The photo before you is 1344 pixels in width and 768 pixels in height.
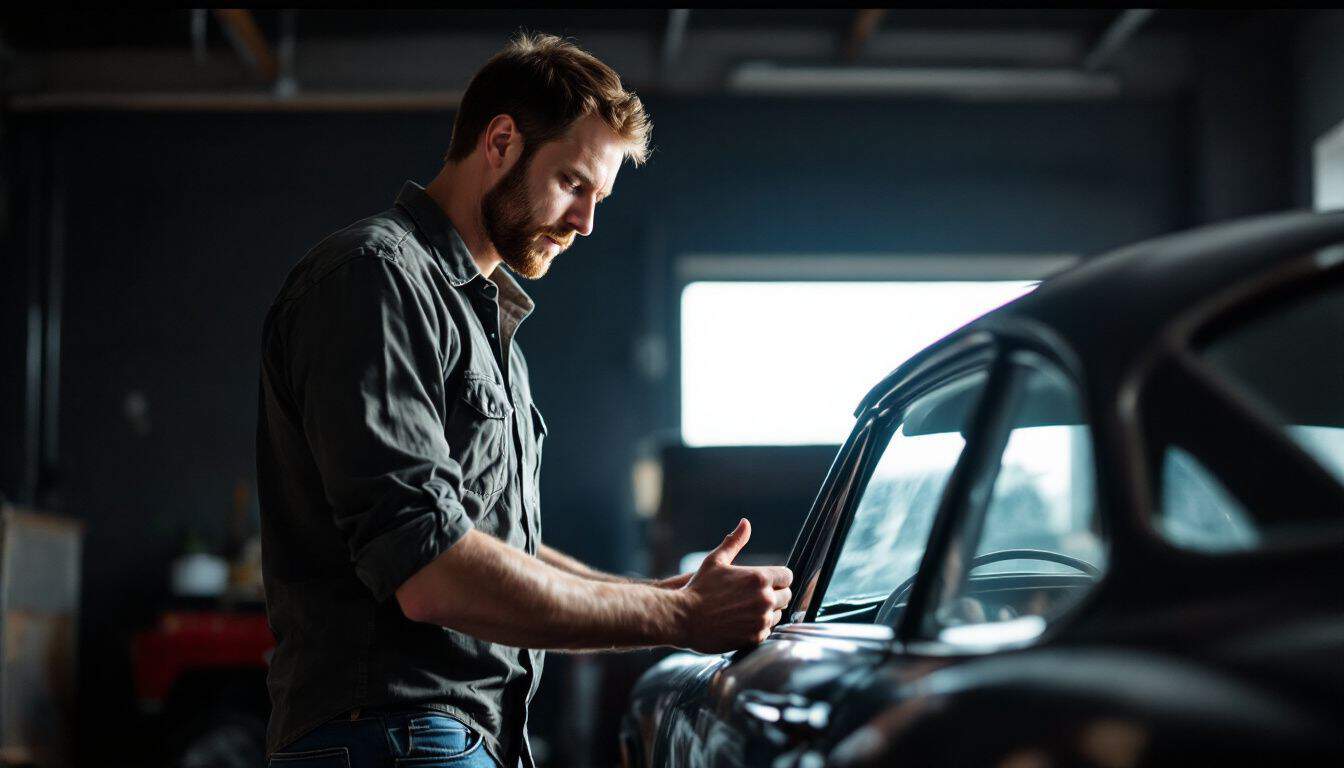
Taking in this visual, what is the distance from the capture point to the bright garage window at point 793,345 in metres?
8.45

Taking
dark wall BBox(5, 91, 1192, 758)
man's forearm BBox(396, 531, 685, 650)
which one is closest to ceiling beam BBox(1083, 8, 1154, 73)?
dark wall BBox(5, 91, 1192, 758)

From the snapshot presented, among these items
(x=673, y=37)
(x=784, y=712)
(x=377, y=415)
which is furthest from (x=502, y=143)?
(x=673, y=37)

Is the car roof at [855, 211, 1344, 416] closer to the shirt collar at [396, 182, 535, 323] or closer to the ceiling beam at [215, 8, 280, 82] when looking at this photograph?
the shirt collar at [396, 182, 535, 323]

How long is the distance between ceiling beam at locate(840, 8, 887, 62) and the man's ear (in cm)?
596

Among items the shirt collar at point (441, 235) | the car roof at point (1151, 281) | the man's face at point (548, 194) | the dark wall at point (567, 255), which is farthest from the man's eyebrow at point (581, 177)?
the dark wall at point (567, 255)

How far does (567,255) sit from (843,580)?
6.64 m

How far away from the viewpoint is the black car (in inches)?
34.7

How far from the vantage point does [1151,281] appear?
1103 mm

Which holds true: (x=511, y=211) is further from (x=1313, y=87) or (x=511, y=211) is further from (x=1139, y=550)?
(x=1313, y=87)

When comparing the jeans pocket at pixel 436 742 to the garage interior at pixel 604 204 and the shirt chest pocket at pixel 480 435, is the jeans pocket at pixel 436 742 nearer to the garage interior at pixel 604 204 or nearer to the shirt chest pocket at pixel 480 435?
the shirt chest pocket at pixel 480 435

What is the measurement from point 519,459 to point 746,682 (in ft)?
1.87

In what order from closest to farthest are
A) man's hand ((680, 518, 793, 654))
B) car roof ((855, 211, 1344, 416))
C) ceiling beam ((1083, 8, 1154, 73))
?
car roof ((855, 211, 1344, 416))
man's hand ((680, 518, 793, 654))
ceiling beam ((1083, 8, 1154, 73))

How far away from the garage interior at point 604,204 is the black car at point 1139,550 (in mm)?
6327

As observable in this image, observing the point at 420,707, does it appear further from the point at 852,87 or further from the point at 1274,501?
the point at 852,87
